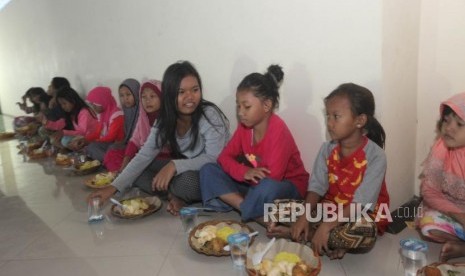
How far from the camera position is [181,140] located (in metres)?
2.02

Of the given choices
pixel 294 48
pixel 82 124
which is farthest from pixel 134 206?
pixel 82 124

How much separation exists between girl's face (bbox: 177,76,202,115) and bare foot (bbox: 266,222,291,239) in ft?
2.48

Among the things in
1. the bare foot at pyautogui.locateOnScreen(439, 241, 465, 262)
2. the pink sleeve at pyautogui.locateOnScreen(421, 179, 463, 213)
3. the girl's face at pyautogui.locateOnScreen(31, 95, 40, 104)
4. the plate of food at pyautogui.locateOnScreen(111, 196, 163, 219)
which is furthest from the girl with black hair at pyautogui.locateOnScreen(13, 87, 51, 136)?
the bare foot at pyautogui.locateOnScreen(439, 241, 465, 262)

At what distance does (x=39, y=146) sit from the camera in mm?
3631

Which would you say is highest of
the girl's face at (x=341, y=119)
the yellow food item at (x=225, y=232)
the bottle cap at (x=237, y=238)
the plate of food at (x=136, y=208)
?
the girl's face at (x=341, y=119)

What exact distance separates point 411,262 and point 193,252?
2.67 ft

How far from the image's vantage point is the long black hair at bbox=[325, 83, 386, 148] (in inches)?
55.1

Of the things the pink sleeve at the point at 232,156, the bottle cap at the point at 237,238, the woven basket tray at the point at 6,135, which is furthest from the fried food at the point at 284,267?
the woven basket tray at the point at 6,135

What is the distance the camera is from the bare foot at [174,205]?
186 centimetres

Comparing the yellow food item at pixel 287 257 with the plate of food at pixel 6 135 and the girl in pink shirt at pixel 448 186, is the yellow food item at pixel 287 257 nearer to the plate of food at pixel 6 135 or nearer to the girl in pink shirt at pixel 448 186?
the girl in pink shirt at pixel 448 186

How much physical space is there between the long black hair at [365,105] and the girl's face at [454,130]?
0.75 feet

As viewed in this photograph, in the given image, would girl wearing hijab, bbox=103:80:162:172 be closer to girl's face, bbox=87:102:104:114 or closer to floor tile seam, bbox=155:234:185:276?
girl's face, bbox=87:102:104:114

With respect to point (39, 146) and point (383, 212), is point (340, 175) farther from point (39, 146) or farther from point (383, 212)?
point (39, 146)

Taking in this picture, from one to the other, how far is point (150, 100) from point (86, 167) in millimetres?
818
